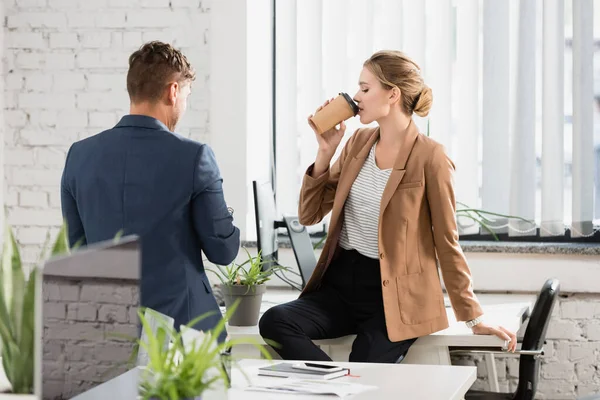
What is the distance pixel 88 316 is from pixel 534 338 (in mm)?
2060

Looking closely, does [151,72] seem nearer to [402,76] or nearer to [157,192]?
[157,192]

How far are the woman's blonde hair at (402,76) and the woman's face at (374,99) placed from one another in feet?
0.06

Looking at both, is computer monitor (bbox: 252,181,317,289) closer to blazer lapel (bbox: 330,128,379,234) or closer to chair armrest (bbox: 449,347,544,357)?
blazer lapel (bbox: 330,128,379,234)

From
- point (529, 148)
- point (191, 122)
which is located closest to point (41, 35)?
point (191, 122)

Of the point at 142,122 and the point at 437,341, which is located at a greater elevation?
the point at 142,122

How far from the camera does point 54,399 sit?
103cm

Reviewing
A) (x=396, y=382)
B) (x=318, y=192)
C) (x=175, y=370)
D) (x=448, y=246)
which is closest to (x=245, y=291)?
(x=318, y=192)

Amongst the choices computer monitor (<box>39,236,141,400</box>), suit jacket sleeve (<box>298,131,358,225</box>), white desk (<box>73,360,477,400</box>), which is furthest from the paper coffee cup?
computer monitor (<box>39,236,141,400</box>)

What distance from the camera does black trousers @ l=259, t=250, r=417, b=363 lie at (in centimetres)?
275

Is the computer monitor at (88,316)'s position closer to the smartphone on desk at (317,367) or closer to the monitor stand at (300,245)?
the smartphone on desk at (317,367)

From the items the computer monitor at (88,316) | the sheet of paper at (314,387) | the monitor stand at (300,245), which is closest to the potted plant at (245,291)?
the monitor stand at (300,245)

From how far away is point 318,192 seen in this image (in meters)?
3.08

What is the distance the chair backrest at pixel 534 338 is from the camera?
281 centimetres

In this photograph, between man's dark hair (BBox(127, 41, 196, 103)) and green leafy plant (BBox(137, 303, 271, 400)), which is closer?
green leafy plant (BBox(137, 303, 271, 400))
